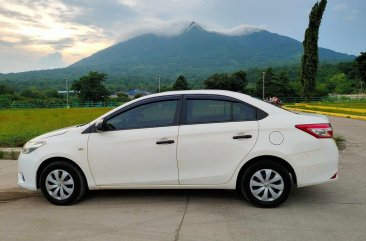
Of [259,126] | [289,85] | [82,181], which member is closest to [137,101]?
[82,181]

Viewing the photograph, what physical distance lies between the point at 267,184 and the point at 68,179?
275 cm

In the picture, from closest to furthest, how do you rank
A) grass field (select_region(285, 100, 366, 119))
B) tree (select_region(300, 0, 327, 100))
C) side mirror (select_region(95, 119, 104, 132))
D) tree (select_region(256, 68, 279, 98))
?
1. side mirror (select_region(95, 119, 104, 132))
2. grass field (select_region(285, 100, 366, 119))
3. tree (select_region(300, 0, 327, 100))
4. tree (select_region(256, 68, 279, 98))

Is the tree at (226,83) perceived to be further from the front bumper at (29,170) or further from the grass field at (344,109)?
the front bumper at (29,170)

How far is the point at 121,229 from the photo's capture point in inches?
181

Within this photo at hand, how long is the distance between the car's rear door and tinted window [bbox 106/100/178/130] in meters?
0.27

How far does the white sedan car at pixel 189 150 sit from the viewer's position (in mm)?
5227

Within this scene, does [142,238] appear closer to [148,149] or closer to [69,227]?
[69,227]

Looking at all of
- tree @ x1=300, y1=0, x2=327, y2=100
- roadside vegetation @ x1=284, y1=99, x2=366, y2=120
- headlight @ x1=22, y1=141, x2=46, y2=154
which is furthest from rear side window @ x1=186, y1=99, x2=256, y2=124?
tree @ x1=300, y1=0, x2=327, y2=100

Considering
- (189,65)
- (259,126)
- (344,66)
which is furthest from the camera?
(189,65)

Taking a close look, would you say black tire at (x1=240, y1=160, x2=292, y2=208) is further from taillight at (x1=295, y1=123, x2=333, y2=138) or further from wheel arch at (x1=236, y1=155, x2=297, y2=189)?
taillight at (x1=295, y1=123, x2=333, y2=138)

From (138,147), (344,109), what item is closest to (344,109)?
(344,109)

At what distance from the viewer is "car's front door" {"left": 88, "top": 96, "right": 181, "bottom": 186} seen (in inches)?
211

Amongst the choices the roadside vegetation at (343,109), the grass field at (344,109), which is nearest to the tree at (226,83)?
the roadside vegetation at (343,109)

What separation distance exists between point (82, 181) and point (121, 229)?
4.11 ft
